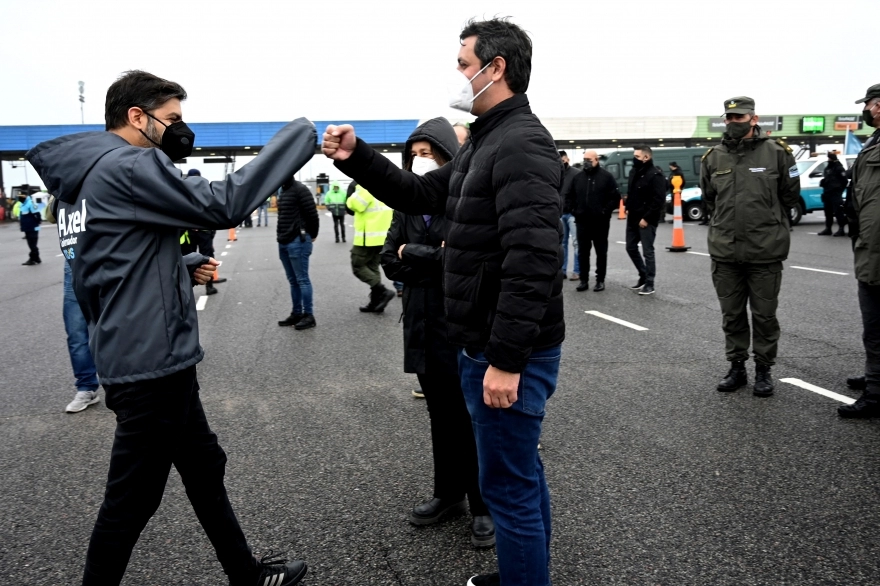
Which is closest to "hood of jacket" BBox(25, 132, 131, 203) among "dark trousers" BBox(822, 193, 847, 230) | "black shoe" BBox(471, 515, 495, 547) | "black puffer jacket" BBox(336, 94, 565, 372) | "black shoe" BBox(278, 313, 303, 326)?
"black puffer jacket" BBox(336, 94, 565, 372)

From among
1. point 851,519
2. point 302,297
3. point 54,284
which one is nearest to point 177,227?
point 851,519

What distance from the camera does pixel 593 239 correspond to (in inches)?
416

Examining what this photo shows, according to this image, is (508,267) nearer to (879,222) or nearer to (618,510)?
(618,510)

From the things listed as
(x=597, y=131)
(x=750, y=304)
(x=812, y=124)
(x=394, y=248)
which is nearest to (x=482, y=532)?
(x=394, y=248)

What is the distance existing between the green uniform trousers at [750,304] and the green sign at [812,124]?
206 feet

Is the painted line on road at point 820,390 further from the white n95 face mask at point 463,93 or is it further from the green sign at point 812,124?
the green sign at point 812,124

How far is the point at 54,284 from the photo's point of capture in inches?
524

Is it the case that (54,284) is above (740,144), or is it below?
below

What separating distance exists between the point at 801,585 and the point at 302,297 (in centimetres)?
661

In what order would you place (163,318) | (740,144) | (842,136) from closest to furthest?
(163,318), (740,144), (842,136)

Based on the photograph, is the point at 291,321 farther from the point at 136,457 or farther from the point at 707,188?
the point at 136,457

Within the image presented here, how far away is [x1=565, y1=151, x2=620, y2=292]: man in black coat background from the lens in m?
10.4

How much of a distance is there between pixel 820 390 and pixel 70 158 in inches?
201

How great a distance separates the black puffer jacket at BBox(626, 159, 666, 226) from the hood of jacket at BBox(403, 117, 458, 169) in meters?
7.01
